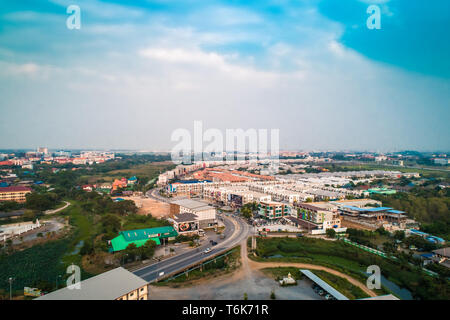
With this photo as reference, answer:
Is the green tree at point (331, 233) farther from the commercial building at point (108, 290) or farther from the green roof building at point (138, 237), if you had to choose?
the commercial building at point (108, 290)

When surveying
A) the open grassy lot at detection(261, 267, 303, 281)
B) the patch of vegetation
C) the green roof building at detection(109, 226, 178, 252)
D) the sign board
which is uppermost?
the green roof building at detection(109, 226, 178, 252)

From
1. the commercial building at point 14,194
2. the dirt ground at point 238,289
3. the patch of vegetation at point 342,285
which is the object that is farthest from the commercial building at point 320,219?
the commercial building at point 14,194

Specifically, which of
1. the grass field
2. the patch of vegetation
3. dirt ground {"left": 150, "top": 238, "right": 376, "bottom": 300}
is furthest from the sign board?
the patch of vegetation

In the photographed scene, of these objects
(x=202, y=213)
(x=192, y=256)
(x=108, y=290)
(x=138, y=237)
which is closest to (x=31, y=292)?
(x=108, y=290)

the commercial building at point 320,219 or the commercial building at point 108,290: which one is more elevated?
the commercial building at point 108,290

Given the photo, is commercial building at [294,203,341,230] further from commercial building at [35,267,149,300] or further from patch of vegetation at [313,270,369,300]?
commercial building at [35,267,149,300]

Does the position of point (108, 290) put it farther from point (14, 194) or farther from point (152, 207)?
point (14, 194)
